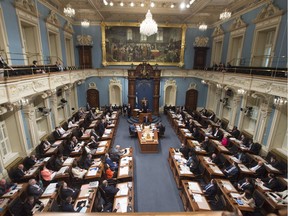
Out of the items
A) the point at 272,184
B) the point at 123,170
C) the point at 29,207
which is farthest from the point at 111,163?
the point at 272,184

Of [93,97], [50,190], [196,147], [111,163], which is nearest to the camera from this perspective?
[50,190]

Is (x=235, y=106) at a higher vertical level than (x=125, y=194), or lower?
higher

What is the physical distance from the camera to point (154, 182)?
7.72 m

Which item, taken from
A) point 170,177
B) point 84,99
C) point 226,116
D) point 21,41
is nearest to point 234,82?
point 226,116

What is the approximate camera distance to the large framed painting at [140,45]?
16609mm

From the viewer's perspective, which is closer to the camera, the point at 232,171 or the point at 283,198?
the point at 283,198

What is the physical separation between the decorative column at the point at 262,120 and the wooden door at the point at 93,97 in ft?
47.5

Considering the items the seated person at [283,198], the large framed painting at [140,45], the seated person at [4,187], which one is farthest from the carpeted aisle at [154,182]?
the large framed painting at [140,45]

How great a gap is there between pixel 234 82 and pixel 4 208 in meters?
12.4

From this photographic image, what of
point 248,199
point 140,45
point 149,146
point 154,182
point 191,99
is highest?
point 140,45

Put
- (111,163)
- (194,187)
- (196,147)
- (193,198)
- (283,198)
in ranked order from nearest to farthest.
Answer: (283,198)
(193,198)
(194,187)
(111,163)
(196,147)

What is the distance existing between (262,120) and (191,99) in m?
9.51

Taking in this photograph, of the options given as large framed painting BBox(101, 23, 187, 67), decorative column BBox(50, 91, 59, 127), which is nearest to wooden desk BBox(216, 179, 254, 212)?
decorative column BBox(50, 91, 59, 127)

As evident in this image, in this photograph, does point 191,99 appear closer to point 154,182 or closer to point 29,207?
point 154,182
